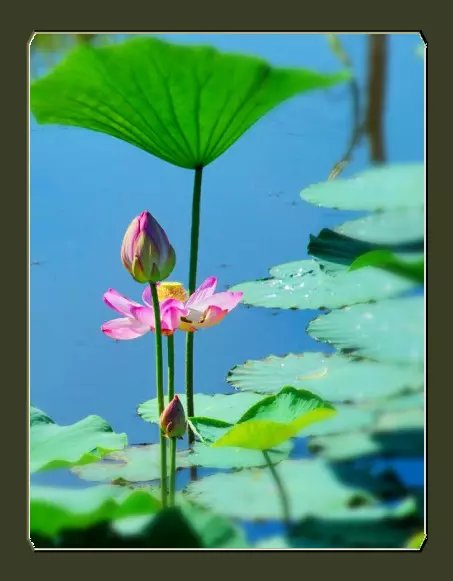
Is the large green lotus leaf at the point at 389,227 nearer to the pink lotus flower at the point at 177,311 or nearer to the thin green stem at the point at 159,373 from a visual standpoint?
the pink lotus flower at the point at 177,311

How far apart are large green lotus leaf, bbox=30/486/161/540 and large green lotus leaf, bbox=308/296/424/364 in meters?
0.43

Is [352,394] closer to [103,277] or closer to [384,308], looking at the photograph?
[384,308]

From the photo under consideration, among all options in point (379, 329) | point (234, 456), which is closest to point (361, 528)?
point (234, 456)

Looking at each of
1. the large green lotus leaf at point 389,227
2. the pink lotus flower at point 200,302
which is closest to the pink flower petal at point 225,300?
the pink lotus flower at point 200,302

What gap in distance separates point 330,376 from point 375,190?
1.10 ft

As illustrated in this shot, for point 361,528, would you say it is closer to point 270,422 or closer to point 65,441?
point 270,422

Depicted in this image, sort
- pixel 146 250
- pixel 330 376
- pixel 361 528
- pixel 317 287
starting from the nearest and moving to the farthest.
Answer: pixel 146 250 < pixel 361 528 < pixel 330 376 < pixel 317 287

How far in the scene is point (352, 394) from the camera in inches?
85.7

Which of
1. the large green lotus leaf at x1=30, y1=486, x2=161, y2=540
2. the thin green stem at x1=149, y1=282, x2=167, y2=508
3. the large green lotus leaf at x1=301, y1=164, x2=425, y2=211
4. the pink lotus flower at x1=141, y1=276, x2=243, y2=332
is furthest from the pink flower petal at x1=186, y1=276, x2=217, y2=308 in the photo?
the large green lotus leaf at x1=30, y1=486, x2=161, y2=540

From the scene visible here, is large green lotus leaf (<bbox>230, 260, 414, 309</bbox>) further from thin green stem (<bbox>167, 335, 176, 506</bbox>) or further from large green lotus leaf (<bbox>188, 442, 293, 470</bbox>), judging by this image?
large green lotus leaf (<bbox>188, 442, 293, 470</bbox>)

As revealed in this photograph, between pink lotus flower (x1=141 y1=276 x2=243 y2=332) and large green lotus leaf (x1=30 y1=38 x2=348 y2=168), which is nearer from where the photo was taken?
large green lotus leaf (x1=30 y1=38 x2=348 y2=168)

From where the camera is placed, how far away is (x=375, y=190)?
217 cm

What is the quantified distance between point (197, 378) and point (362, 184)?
1.44 feet

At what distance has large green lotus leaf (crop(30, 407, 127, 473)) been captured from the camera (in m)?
2.14
